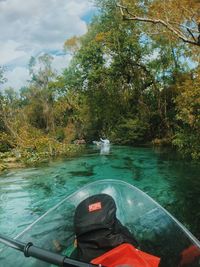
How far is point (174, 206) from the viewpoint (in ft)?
25.8

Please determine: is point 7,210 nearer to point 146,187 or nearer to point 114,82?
point 146,187

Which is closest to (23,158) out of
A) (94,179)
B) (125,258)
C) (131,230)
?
(94,179)

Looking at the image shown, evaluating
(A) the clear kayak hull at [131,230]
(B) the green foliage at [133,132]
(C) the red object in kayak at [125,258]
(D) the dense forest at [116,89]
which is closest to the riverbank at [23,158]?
(D) the dense forest at [116,89]

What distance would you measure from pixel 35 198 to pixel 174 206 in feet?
12.4

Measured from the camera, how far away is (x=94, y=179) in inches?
474

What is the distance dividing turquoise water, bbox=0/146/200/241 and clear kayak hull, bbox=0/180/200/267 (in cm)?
251

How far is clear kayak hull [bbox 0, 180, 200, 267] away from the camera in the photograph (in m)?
2.69

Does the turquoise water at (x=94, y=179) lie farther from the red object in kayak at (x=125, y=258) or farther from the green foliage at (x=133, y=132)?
the green foliage at (x=133, y=132)

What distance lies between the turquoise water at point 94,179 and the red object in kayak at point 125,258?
143 inches

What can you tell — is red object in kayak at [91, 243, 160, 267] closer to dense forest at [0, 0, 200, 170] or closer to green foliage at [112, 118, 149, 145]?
dense forest at [0, 0, 200, 170]

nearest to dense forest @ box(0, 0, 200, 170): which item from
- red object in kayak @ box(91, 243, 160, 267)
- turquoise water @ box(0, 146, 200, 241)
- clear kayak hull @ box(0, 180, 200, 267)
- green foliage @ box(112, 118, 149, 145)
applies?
green foliage @ box(112, 118, 149, 145)

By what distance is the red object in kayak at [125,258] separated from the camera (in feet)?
7.20

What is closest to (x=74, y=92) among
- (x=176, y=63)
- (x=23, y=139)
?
(x=176, y=63)

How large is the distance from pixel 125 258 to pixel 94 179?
9.84m
